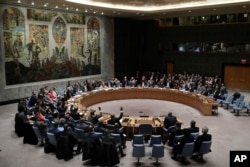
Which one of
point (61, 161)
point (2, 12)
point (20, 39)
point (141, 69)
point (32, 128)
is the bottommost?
point (61, 161)

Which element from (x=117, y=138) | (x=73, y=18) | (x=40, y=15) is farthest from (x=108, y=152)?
(x=73, y=18)

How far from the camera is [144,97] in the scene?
1861cm

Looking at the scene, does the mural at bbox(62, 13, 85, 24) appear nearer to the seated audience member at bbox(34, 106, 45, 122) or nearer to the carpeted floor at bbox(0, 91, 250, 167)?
the carpeted floor at bbox(0, 91, 250, 167)

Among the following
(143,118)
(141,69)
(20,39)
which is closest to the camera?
(143,118)

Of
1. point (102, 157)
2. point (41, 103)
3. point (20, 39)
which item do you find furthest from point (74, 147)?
point (20, 39)

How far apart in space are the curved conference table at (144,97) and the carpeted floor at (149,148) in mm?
476

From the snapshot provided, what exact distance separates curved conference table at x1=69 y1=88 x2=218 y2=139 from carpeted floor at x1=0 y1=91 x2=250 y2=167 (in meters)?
0.48

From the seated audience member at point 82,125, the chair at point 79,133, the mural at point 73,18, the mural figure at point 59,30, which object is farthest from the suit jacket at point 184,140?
the mural at point 73,18

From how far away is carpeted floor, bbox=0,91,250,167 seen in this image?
844 cm

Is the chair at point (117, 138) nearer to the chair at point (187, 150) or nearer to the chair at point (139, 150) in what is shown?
the chair at point (139, 150)

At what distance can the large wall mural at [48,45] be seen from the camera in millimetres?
16219

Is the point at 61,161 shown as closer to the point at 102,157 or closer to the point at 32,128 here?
the point at 102,157

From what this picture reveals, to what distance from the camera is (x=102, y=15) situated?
867 inches

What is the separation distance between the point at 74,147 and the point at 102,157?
1.71m
